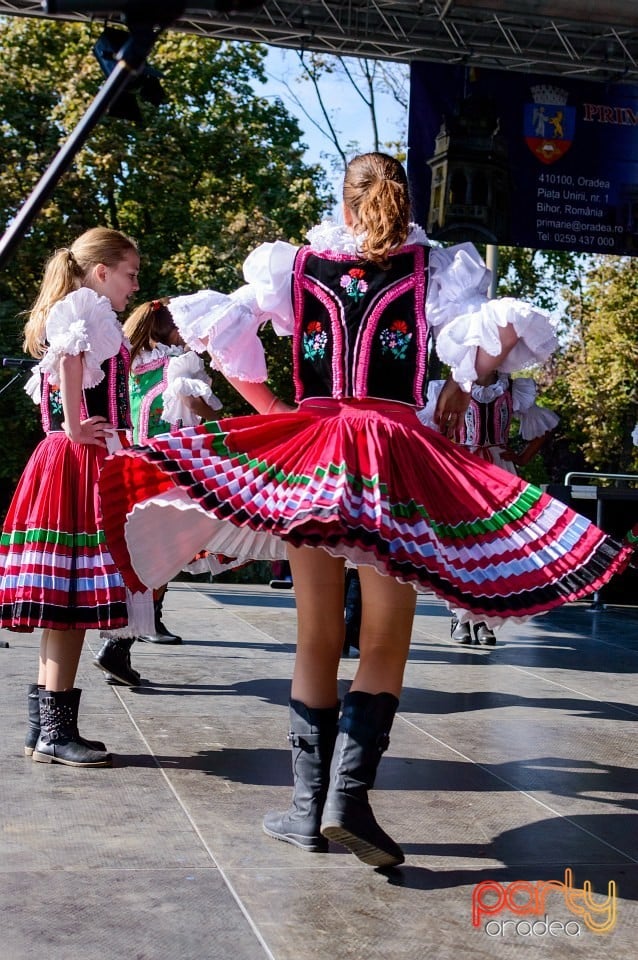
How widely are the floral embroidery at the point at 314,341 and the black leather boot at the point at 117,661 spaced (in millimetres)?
2332

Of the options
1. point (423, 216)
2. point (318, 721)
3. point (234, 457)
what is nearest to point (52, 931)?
point (318, 721)

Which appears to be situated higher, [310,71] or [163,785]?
[310,71]

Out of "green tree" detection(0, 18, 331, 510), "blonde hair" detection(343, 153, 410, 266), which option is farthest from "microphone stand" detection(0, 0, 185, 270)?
"green tree" detection(0, 18, 331, 510)

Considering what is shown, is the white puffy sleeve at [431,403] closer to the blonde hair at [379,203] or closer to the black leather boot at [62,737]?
the black leather boot at [62,737]

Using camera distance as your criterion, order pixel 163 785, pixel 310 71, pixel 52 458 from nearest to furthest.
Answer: pixel 163 785, pixel 52 458, pixel 310 71

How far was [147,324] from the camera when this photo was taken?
5.84 meters

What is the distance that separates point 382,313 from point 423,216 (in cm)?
733

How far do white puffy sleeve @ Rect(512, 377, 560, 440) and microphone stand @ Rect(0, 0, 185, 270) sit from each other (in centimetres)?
530

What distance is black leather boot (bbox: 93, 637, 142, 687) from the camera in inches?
194

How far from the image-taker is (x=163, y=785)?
3426mm

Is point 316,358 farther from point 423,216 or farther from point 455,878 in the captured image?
point 423,216

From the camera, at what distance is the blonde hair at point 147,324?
577 centimetres

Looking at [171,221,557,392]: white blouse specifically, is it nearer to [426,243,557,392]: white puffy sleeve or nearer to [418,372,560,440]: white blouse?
[426,243,557,392]: white puffy sleeve

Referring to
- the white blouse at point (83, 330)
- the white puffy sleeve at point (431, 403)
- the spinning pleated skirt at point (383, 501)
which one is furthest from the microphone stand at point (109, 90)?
the white puffy sleeve at point (431, 403)
